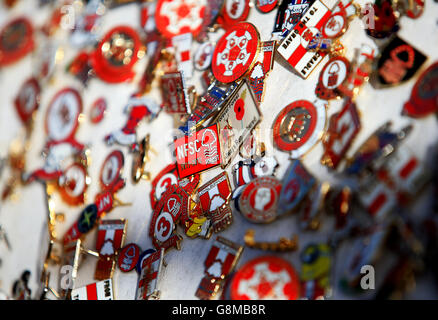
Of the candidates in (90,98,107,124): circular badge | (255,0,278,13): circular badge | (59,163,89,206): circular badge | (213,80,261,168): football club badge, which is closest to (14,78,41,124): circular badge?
(90,98,107,124): circular badge

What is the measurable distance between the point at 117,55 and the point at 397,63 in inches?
68.9

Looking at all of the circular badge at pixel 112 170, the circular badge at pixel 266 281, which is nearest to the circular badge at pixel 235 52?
the circular badge at pixel 112 170

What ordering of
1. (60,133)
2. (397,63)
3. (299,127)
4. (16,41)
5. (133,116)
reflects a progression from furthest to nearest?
(16,41) < (60,133) < (133,116) < (299,127) < (397,63)

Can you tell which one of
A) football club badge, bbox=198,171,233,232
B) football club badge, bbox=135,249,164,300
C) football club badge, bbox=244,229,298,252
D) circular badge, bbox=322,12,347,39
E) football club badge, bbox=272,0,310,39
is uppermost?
football club badge, bbox=272,0,310,39

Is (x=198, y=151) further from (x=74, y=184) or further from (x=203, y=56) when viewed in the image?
(x=74, y=184)

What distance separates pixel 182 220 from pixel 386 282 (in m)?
1.00

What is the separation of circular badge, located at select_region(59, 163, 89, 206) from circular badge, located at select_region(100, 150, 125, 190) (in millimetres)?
126

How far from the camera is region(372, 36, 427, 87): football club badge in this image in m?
1.58

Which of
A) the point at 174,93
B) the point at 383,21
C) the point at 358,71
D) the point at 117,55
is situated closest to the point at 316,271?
the point at 358,71

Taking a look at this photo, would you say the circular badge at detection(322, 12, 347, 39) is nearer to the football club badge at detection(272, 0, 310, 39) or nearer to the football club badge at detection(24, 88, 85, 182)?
the football club badge at detection(272, 0, 310, 39)

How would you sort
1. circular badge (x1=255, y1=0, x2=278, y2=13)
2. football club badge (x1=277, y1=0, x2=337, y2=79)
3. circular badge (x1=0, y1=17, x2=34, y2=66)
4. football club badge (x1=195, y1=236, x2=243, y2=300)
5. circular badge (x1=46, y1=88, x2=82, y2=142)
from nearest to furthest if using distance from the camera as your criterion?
football club badge (x1=195, y1=236, x2=243, y2=300) < football club badge (x1=277, y1=0, x2=337, y2=79) < circular badge (x1=255, y1=0, x2=278, y2=13) < circular badge (x1=46, y1=88, x2=82, y2=142) < circular badge (x1=0, y1=17, x2=34, y2=66)

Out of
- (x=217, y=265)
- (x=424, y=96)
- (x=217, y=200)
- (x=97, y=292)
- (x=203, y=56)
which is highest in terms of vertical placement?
(x=203, y=56)

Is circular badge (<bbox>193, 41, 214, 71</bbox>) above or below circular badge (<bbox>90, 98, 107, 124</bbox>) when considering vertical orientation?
above

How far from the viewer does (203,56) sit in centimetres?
238
